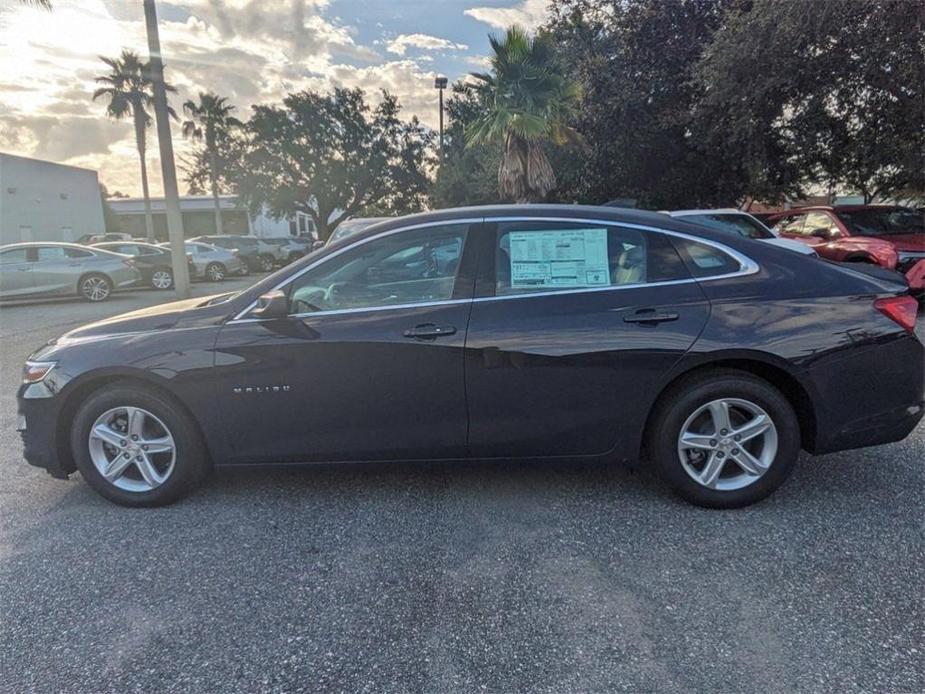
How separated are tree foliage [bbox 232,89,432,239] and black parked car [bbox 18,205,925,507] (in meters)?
34.6

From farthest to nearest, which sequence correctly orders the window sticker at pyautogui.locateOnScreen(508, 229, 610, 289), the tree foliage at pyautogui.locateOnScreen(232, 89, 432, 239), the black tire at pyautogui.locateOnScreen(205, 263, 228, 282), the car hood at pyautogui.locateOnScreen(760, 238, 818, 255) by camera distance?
the tree foliage at pyautogui.locateOnScreen(232, 89, 432, 239)
the black tire at pyautogui.locateOnScreen(205, 263, 228, 282)
the car hood at pyautogui.locateOnScreen(760, 238, 818, 255)
the window sticker at pyautogui.locateOnScreen(508, 229, 610, 289)

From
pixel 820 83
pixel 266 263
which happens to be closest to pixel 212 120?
pixel 266 263

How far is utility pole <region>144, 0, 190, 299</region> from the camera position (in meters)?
12.4

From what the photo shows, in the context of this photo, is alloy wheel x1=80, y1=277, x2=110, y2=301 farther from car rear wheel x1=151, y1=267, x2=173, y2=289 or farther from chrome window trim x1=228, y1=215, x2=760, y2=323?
chrome window trim x1=228, y1=215, x2=760, y2=323

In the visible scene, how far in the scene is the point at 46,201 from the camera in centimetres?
3184

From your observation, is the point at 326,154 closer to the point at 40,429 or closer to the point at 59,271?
the point at 59,271

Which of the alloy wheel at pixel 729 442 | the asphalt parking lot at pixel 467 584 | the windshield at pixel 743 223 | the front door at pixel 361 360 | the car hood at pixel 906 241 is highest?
the windshield at pixel 743 223

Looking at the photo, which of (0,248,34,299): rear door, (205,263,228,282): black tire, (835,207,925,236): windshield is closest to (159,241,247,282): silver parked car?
(205,263,228,282): black tire

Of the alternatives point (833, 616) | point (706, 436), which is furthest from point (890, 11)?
point (833, 616)

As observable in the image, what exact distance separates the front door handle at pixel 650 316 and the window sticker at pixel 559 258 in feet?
0.74

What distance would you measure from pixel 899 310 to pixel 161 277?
16.1 m

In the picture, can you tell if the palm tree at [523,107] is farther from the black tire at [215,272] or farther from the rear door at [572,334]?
the rear door at [572,334]

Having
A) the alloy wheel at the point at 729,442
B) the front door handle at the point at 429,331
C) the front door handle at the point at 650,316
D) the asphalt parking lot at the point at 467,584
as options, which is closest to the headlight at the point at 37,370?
the asphalt parking lot at the point at 467,584

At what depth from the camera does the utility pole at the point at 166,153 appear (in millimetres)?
12445
